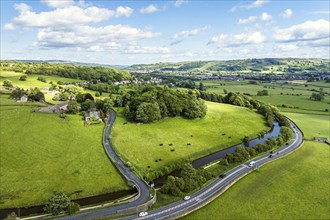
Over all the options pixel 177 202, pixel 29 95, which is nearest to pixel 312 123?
pixel 177 202

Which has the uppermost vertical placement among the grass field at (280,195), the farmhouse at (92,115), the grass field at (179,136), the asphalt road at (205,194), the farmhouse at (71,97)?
the farmhouse at (71,97)

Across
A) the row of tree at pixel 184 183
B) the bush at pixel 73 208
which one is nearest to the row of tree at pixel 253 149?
the row of tree at pixel 184 183

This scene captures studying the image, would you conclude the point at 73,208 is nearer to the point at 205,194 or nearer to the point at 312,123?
the point at 205,194

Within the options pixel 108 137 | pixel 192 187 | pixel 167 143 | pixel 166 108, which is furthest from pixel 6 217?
pixel 166 108

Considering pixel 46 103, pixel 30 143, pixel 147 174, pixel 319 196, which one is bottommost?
pixel 319 196

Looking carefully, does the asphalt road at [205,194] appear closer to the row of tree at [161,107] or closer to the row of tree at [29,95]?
the row of tree at [161,107]

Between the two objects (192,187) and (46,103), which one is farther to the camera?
(46,103)

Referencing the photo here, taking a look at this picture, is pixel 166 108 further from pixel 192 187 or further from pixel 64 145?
pixel 192 187
